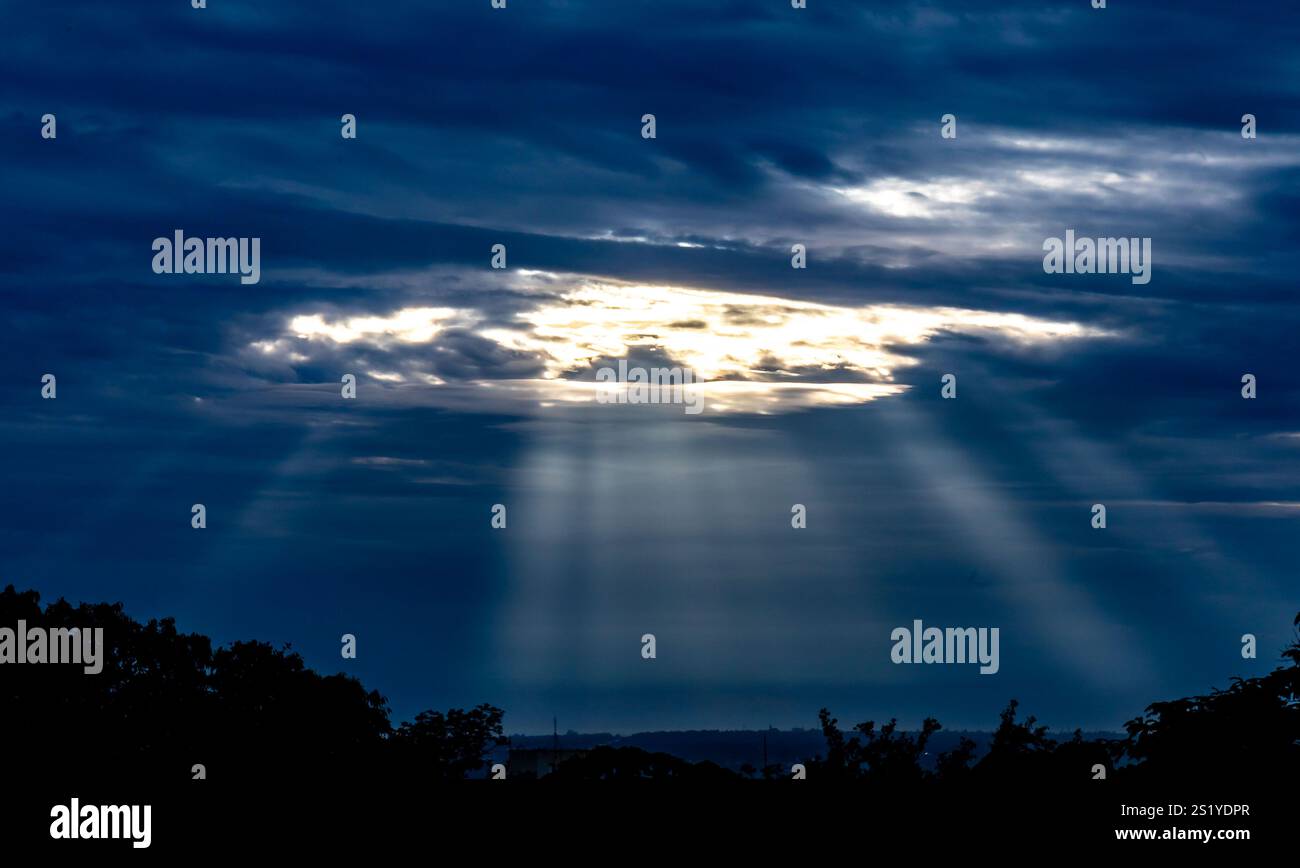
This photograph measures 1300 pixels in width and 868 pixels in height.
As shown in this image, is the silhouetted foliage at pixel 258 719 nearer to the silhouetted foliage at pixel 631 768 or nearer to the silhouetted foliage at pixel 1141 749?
the silhouetted foliage at pixel 1141 749

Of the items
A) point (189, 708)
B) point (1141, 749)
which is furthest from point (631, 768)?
point (189, 708)

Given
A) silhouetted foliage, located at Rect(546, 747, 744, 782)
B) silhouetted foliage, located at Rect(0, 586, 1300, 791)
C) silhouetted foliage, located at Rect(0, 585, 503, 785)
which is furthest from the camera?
silhouetted foliage, located at Rect(0, 585, 503, 785)

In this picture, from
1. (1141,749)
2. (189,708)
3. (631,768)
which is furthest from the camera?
(189,708)

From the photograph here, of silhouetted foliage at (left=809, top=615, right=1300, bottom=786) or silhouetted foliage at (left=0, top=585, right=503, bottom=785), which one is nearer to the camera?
silhouetted foliage at (left=809, top=615, right=1300, bottom=786)

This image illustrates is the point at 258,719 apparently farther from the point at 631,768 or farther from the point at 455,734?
the point at 631,768

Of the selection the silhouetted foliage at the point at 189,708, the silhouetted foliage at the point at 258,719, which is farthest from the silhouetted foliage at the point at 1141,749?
the silhouetted foliage at the point at 189,708

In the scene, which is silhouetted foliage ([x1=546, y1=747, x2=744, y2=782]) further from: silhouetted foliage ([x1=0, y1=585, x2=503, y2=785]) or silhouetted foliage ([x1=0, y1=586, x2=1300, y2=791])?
silhouetted foliage ([x1=0, y1=585, x2=503, y2=785])

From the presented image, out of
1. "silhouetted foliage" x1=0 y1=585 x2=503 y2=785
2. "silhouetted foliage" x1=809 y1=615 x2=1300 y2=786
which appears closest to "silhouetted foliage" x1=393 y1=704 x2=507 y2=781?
"silhouetted foliage" x1=0 y1=585 x2=503 y2=785

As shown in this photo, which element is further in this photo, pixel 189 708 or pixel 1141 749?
pixel 189 708

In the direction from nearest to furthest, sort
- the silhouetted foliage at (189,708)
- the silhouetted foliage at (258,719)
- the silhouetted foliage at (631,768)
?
the silhouetted foliage at (631,768), the silhouetted foliage at (258,719), the silhouetted foliage at (189,708)

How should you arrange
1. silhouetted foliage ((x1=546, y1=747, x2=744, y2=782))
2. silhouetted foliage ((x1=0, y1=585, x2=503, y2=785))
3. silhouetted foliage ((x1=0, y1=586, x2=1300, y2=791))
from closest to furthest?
silhouetted foliage ((x1=546, y1=747, x2=744, y2=782))
silhouetted foliage ((x1=0, y1=586, x2=1300, y2=791))
silhouetted foliage ((x1=0, y1=585, x2=503, y2=785))

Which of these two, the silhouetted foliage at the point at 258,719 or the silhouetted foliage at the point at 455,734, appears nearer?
the silhouetted foliage at the point at 258,719
